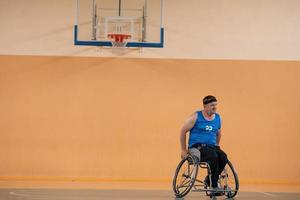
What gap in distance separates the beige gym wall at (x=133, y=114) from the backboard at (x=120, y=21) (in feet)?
1.47

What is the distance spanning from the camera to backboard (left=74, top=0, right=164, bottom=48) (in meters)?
7.86

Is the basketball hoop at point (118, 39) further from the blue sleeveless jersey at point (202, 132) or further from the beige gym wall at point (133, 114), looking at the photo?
the blue sleeveless jersey at point (202, 132)

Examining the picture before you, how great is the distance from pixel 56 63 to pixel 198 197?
11.9ft

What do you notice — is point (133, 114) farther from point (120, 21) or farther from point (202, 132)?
point (202, 132)

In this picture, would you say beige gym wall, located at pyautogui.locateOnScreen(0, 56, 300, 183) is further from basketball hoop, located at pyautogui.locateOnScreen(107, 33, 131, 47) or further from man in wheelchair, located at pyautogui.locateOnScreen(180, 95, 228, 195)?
man in wheelchair, located at pyautogui.locateOnScreen(180, 95, 228, 195)

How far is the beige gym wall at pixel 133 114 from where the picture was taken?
27.2 feet

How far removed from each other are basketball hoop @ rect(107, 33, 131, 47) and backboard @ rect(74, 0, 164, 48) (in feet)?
0.10

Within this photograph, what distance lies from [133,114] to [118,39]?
4.16ft


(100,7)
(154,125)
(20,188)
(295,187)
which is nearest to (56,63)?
(100,7)

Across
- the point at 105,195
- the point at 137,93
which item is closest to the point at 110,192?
the point at 105,195

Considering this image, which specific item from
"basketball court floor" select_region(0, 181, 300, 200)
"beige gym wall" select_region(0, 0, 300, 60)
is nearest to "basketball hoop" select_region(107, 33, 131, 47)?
"beige gym wall" select_region(0, 0, 300, 60)

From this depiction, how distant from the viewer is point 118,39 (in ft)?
25.5

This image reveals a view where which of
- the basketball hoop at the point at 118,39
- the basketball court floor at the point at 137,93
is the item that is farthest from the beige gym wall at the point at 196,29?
the basketball hoop at the point at 118,39

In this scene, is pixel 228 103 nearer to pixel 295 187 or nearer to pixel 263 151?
pixel 263 151
